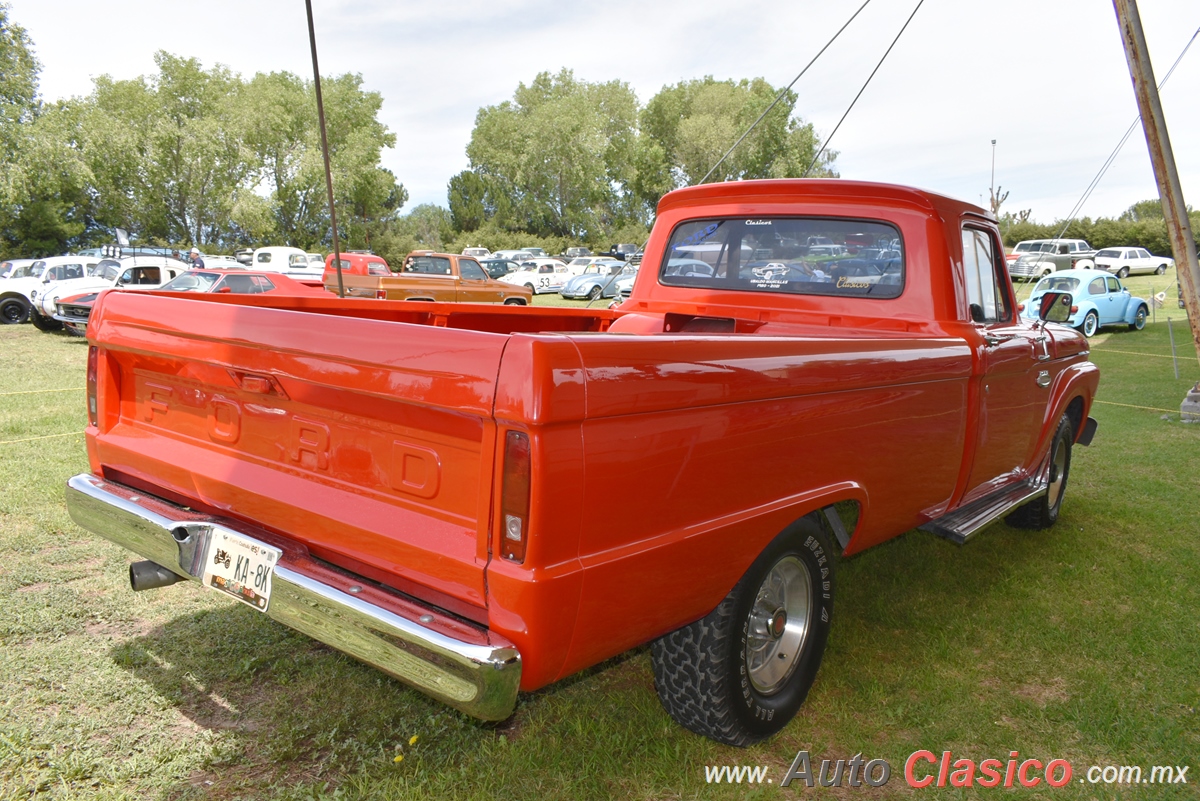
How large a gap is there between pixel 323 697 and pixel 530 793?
95cm

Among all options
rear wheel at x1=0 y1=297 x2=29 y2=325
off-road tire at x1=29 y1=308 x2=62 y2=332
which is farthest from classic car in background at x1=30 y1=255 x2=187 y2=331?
rear wheel at x1=0 y1=297 x2=29 y2=325

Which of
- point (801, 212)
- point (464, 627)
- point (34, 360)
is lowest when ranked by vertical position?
point (34, 360)

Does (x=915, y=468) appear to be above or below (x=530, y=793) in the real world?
above

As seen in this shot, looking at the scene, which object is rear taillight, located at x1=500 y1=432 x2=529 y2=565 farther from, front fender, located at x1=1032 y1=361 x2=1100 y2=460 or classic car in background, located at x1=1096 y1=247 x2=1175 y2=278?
classic car in background, located at x1=1096 y1=247 x2=1175 y2=278

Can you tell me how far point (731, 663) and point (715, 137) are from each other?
206 ft

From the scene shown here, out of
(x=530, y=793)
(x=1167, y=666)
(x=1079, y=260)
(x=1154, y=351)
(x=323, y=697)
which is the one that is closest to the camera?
(x=530, y=793)

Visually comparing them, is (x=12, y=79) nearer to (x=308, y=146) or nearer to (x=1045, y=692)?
(x=308, y=146)

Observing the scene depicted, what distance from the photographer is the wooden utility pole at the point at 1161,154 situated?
5.21 metres

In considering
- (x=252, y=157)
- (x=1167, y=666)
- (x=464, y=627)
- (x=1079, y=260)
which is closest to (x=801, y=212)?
(x=1167, y=666)

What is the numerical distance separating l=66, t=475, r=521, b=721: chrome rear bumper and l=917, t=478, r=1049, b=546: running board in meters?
2.33

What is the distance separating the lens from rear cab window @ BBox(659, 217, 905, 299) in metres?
3.96

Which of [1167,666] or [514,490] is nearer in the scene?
[514,490]

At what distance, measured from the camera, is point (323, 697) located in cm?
304

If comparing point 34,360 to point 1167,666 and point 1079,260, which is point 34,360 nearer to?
point 1167,666
